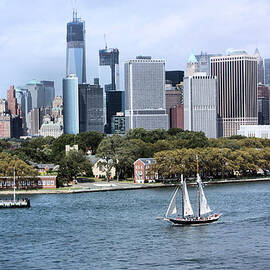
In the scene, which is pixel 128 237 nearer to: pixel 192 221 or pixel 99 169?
pixel 192 221

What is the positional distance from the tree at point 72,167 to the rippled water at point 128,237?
26.6 meters

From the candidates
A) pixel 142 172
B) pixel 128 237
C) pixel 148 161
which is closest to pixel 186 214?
pixel 128 237

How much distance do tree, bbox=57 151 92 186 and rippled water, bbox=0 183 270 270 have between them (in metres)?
26.6

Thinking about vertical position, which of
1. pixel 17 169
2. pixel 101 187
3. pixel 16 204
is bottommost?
pixel 101 187

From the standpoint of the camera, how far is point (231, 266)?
58469mm

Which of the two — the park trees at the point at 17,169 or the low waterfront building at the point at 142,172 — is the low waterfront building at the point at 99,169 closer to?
the low waterfront building at the point at 142,172

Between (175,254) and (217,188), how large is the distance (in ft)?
210

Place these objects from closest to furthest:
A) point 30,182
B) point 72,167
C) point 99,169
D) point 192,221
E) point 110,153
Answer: point 192,221 < point 30,182 < point 72,167 < point 110,153 < point 99,169

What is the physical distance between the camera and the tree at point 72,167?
13168 cm

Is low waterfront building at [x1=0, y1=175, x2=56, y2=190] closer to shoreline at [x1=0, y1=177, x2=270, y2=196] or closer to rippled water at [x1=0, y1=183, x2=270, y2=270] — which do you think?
shoreline at [x1=0, y1=177, x2=270, y2=196]

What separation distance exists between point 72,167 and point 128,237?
65.0 metres

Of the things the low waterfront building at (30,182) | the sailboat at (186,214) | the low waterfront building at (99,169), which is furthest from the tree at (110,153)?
the sailboat at (186,214)

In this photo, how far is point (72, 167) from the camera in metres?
135

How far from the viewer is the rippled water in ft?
199
